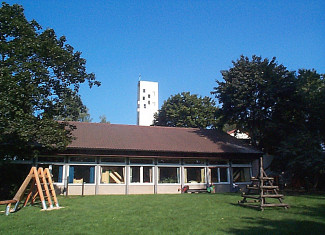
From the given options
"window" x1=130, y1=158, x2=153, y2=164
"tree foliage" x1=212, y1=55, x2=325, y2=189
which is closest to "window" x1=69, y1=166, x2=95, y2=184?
"window" x1=130, y1=158, x2=153, y2=164

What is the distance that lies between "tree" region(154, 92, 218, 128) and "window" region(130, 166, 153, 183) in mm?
18267

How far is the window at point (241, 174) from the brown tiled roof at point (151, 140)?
5.29 feet

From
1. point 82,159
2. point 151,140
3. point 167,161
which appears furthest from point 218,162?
point 82,159

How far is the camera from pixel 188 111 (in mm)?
40312

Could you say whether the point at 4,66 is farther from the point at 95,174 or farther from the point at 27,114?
the point at 95,174

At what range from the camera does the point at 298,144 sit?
70.5 ft

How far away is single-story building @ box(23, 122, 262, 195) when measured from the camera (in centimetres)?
2067

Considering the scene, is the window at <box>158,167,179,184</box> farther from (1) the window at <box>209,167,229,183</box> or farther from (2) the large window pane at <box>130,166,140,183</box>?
(1) the window at <box>209,167,229,183</box>

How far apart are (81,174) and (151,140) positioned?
6.22 meters

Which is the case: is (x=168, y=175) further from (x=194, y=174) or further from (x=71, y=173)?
(x=71, y=173)

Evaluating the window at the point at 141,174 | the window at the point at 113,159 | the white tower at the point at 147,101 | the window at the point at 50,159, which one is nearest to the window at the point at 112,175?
the window at the point at 113,159

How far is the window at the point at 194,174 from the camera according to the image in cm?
2306

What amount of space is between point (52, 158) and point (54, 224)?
12.7 metres

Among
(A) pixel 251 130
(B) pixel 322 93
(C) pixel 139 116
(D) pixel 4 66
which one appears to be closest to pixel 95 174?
(D) pixel 4 66
